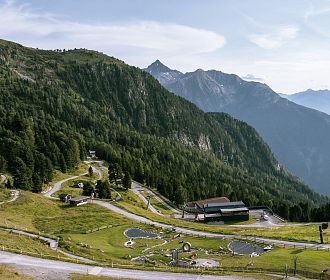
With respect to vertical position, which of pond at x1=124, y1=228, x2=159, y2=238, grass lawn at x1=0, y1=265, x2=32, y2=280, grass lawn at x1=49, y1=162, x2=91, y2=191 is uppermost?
grass lawn at x1=49, y1=162, x2=91, y2=191

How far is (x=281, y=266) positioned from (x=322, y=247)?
78.9ft

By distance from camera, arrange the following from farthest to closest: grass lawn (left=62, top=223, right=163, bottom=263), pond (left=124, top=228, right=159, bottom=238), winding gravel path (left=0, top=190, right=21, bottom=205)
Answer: winding gravel path (left=0, top=190, right=21, bottom=205), pond (left=124, top=228, right=159, bottom=238), grass lawn (left=62, top=223, right=163, bottom=263)

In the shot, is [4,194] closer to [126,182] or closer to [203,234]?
[203,234]

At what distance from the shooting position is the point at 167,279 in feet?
195

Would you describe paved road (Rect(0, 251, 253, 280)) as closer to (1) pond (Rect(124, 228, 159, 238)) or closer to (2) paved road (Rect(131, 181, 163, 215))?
(1) pond (Rect(124, 228, 159, 238))

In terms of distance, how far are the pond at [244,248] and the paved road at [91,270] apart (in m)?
26.3

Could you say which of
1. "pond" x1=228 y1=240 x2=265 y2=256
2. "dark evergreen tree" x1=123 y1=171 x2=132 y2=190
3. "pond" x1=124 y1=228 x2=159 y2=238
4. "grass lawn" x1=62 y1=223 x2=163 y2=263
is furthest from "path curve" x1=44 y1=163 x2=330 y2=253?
"dark evergreen tree" x1=123 y1=171 x2=132 y2=190

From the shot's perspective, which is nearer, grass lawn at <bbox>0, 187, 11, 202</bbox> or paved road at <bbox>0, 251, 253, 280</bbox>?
paved road at <bbox>0, 251, 253, 280</bbox>

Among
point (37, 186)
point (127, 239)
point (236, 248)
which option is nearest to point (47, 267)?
point (127, 239)

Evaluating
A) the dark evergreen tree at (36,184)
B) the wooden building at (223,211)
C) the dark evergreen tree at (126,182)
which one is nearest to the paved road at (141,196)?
the dark evergreen tree at (126,182)

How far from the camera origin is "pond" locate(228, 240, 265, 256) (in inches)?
3435

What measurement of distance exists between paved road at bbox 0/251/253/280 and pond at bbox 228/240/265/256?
26301 millimetres

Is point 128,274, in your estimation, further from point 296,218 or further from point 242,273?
point 296,218

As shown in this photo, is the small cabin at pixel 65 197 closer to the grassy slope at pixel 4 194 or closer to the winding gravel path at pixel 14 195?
the winding gravel path at pixel 14 195
